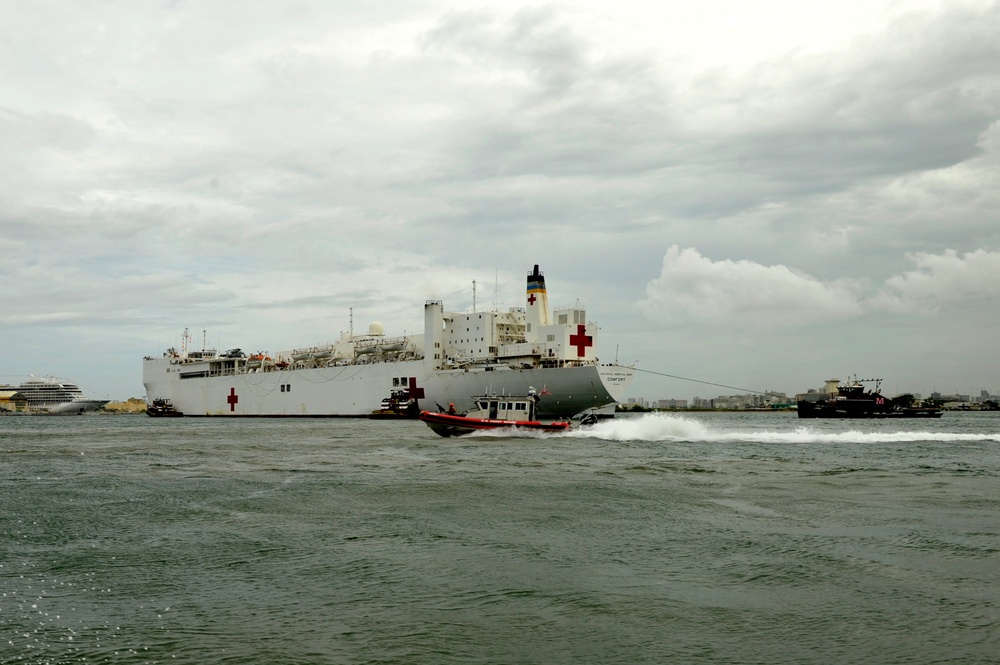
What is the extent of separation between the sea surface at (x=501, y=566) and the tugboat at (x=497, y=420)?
10123mm

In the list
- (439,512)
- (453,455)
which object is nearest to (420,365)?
(453,455)

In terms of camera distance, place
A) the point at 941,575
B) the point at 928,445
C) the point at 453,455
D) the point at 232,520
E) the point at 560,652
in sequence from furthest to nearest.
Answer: the point at 928,445 → the point at 453,455 → the point at 232,520 → the point at 941,575 → the point at 560,652

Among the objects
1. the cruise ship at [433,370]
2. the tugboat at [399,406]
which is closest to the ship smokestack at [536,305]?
the cruise ship at [433,370]

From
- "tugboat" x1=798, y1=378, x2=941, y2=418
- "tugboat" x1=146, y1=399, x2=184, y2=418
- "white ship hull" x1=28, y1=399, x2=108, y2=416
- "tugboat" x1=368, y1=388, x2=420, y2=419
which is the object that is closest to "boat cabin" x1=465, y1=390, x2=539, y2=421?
"tugboat" x1=368, y1=388, x2=420, y2=419

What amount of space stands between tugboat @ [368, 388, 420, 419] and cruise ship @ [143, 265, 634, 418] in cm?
40

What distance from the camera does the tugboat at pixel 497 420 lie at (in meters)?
27.6

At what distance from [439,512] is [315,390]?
46.4 metres

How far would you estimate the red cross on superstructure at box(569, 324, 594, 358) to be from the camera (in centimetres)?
4278

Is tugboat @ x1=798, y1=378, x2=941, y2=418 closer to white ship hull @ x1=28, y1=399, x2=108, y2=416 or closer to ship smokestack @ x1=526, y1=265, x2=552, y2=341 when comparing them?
ship smokestack @ x1=526, y1=265, x2=552, y2=341

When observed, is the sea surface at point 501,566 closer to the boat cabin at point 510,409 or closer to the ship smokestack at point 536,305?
the boat cabin at point 510,409

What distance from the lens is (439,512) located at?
38.8 ft

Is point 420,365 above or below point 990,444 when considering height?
above

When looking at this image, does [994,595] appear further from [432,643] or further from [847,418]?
[847,418]

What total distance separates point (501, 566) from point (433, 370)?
39.8 m
